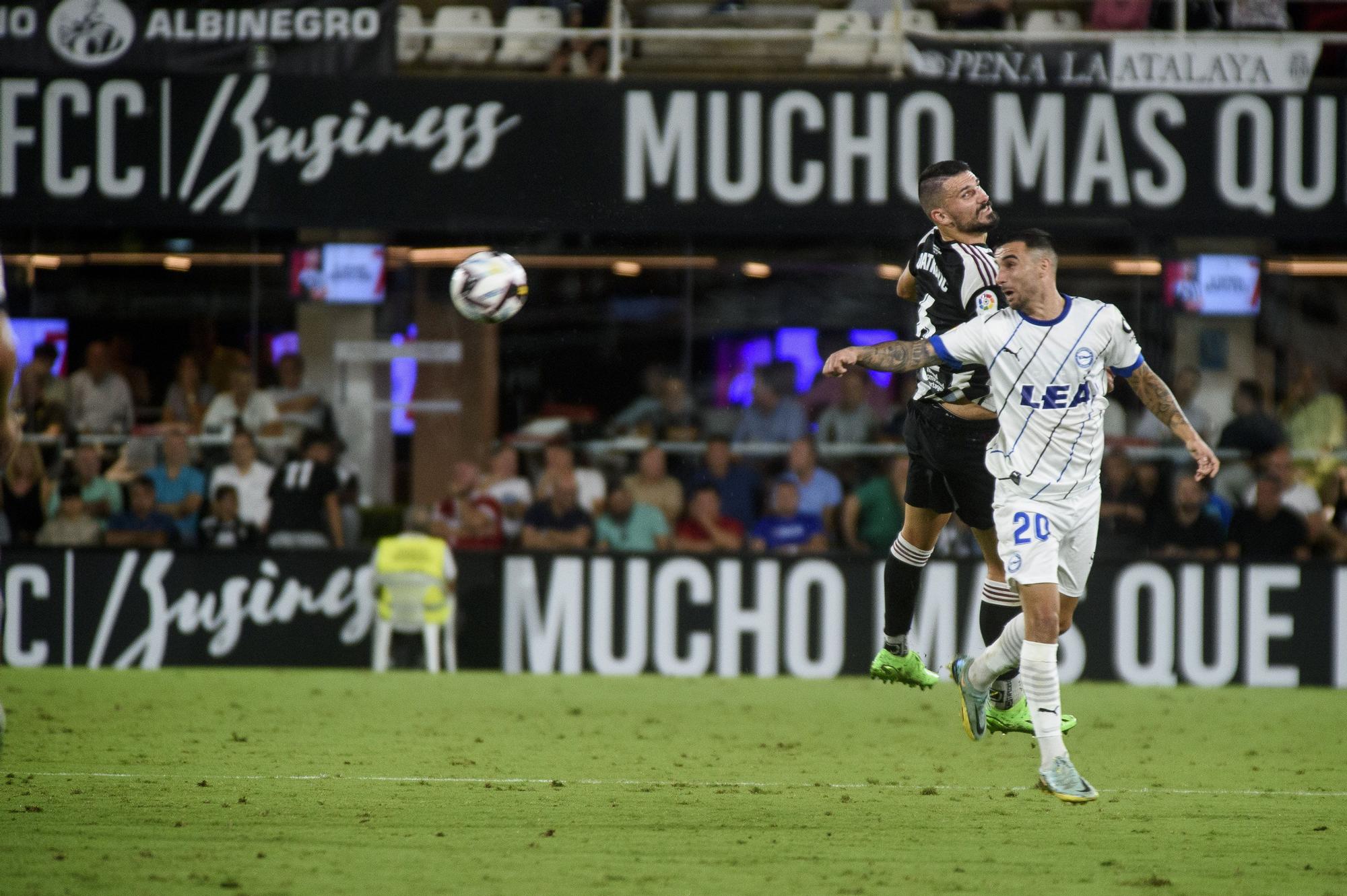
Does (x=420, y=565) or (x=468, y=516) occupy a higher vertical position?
(x=468, y=516)

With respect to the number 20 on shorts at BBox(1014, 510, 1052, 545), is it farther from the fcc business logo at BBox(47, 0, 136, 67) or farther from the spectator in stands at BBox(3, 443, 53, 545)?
the spectator in stands at BBox(3, 443, 53, 545)

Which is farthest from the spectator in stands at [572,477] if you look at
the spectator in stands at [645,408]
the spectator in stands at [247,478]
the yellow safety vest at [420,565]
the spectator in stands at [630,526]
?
the spectator in stands at [247,478]

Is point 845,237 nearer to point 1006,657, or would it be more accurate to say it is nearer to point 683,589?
point 683,589

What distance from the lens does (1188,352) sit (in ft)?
43.3

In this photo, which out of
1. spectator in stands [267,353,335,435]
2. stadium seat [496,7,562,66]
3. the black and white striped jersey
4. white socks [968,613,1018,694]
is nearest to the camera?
white socks [968,613,1018,694]

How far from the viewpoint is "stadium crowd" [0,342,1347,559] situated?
12805 mm

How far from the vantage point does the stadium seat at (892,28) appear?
13.3 m

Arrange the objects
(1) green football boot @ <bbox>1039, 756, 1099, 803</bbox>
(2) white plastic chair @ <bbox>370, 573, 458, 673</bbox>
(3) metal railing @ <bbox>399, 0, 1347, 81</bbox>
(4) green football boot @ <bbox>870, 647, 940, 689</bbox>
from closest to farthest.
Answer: (1) green football boot @ <bbox>1039, 756, 1099, 803</bbox> < (4) green football boot @ <bbox>870, 647, 940, 689</bbox> < (3) metal railing @ <bbox>399, 0, 1347, 81</bbox> < (2) white plastic chair @ <bbox>370, 573, 458, 673</bbox>

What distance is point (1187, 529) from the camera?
12.7m

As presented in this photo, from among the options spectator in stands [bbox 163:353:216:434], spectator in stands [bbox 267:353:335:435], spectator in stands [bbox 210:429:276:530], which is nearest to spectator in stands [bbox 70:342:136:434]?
spectator in stands [bbox 163:353:216:434]

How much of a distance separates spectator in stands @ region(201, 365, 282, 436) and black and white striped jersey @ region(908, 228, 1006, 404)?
23.6 feet

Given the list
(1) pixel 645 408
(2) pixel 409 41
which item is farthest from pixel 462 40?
(1) pixel 645 408

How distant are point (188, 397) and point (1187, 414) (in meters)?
7.88

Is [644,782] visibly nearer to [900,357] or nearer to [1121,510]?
[900,357]
